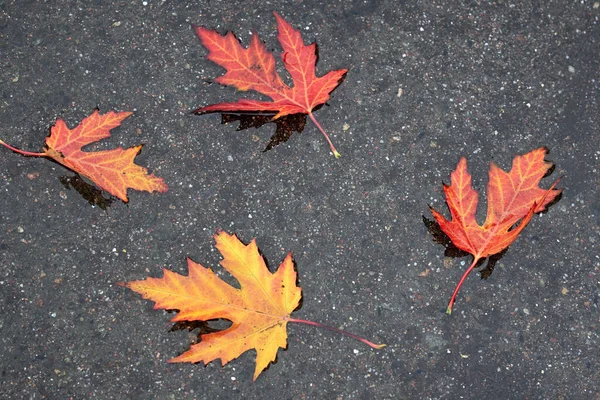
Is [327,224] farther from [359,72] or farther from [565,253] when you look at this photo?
[565,253]

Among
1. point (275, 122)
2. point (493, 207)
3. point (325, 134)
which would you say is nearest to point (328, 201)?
point (325, 134)

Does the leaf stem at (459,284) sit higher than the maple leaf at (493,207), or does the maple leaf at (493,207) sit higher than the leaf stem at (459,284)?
the maple leaf at (493,207)

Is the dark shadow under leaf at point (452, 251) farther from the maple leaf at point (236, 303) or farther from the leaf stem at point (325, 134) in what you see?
the maple leaf at point (236, 303)

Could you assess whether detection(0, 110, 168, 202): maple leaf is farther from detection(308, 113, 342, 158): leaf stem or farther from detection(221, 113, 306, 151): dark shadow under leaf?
detection(308, 113, 342, 158): leaf stem

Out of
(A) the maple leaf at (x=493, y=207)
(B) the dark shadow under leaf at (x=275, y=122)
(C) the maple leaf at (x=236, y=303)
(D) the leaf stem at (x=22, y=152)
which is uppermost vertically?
(B) the dark shadow under leaf at (x=275, y=122)

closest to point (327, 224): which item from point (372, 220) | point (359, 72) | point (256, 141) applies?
point (372, 220)

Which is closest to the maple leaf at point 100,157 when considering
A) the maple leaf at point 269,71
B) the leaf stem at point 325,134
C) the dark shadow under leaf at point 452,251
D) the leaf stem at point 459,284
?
the maple leaf at point 269,71
